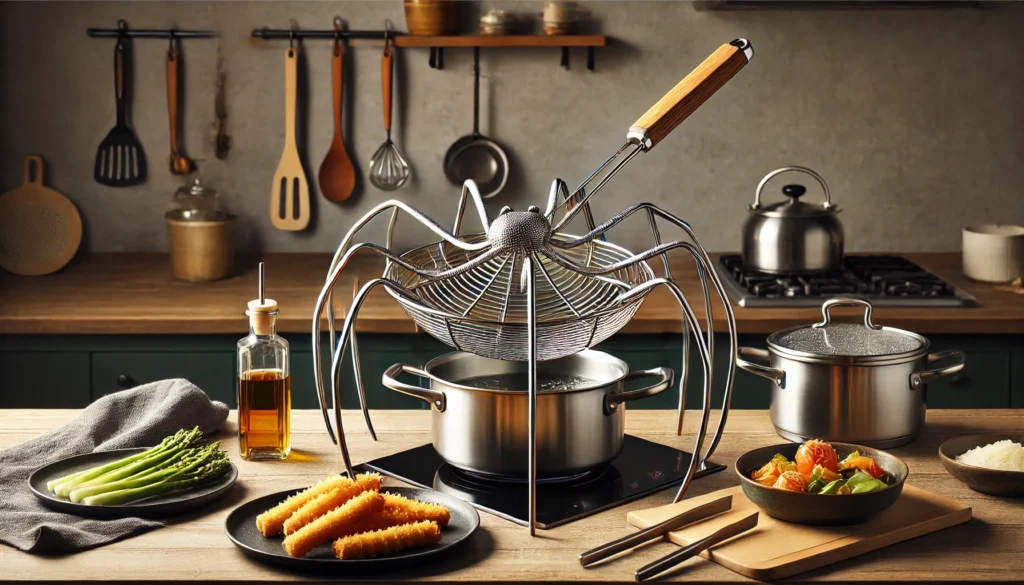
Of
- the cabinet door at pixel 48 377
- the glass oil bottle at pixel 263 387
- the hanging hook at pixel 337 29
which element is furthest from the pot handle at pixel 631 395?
the hanging hook at pixel 337 29

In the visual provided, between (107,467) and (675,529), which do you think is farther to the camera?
(107,467)

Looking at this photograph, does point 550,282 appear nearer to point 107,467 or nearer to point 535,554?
point 535,554

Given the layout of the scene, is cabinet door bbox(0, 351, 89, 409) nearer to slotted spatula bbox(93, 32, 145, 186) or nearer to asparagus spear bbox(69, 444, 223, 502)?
slotted spatula bbox(93, 32, 145, 186)

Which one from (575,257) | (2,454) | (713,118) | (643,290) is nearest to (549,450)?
(643,290)

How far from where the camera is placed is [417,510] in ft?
4.54

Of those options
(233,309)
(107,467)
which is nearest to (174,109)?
(233,309)

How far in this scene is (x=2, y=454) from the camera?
165cm

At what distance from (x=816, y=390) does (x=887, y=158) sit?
2016 millimetres

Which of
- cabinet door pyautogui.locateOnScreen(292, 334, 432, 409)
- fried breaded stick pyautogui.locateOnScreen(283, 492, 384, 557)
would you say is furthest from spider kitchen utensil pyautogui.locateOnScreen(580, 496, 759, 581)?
cabinet door pyautogui.locateOnScreen(292, 334, 432, 409)

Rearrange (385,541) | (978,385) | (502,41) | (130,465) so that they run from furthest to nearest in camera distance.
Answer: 1. (502,41)
2. (978,385)
3. (130,465)
4. (385,541)

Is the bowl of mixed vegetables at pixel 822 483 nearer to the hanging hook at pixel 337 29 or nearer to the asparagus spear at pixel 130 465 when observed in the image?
the asparagus spear at pixel 130 465

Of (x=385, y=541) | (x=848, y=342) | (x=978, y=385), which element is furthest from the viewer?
(x=978, y=385)

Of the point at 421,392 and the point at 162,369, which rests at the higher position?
the point at 421,392

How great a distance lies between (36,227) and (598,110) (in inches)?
65.6
